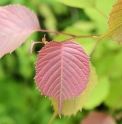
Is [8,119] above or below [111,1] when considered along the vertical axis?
below

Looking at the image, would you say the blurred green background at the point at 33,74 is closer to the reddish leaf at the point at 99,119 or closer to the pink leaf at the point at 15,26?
the reddish leaf at the point at 99,119

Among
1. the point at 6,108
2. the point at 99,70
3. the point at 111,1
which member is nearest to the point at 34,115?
the point at 6,108

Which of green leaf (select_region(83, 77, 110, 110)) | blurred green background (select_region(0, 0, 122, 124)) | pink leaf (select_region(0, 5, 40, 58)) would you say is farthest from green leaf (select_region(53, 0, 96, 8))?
blurred green background (select_region(0, 0, 122, 124))

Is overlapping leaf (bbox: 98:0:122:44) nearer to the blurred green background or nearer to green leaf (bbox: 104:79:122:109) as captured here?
green leaf (bbox: 104:79:122:109)

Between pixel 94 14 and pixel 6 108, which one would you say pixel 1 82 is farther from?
pixel 94 14

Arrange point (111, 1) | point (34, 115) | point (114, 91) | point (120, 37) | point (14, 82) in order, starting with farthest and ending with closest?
point (14, 82) → point (34, 115) → point (114, 91) → point (111, 1) → point (120, 37)

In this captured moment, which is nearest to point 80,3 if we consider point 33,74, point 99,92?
point 99,92
